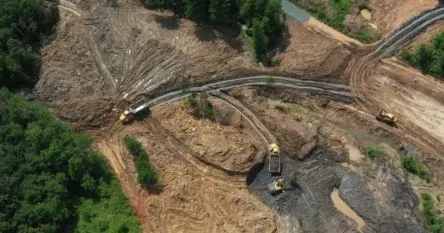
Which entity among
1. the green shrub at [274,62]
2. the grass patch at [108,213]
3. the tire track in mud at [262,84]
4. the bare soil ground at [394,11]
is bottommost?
the grass patch at [108,213]

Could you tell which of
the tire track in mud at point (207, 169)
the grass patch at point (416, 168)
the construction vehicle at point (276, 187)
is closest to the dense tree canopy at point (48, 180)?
the tire track in mud at point (207, 169)

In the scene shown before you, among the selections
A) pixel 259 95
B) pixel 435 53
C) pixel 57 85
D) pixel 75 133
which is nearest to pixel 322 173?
pixel 259 95

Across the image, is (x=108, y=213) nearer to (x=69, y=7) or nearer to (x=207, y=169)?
(x=207, y=169)

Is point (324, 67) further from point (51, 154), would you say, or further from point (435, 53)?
point (51, 154)

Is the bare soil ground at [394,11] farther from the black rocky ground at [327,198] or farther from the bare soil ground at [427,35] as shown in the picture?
the black rocky ground at [327,198]

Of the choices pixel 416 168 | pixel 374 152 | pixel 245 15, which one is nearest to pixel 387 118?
pixel 374 152
